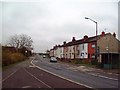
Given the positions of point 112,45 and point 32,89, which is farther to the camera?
point 112,45

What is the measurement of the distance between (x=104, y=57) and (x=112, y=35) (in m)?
29.1

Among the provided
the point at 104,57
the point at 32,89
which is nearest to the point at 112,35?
the point at 104,57

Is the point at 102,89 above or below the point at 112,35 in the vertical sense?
below

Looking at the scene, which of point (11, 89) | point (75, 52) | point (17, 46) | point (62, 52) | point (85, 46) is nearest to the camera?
point (11, 89)

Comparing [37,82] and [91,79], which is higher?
[37,82]

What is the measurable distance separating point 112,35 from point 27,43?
42545 millimetres

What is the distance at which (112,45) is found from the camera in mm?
71438

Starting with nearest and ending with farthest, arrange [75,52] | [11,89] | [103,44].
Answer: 1. [11,89]
2. [103,44]
3. [75,52]

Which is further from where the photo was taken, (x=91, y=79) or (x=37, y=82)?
(x=91, y=79)

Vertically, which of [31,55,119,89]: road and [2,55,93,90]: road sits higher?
[2,55,93,90]: road

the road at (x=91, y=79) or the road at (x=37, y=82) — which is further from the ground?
the road at (x=37, y=82)

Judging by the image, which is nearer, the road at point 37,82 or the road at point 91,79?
the road at point 37,82

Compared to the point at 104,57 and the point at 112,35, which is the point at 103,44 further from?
the point at 104,57

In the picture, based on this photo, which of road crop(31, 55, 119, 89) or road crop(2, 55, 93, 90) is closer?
road crop(2, 55, 93, 90)
